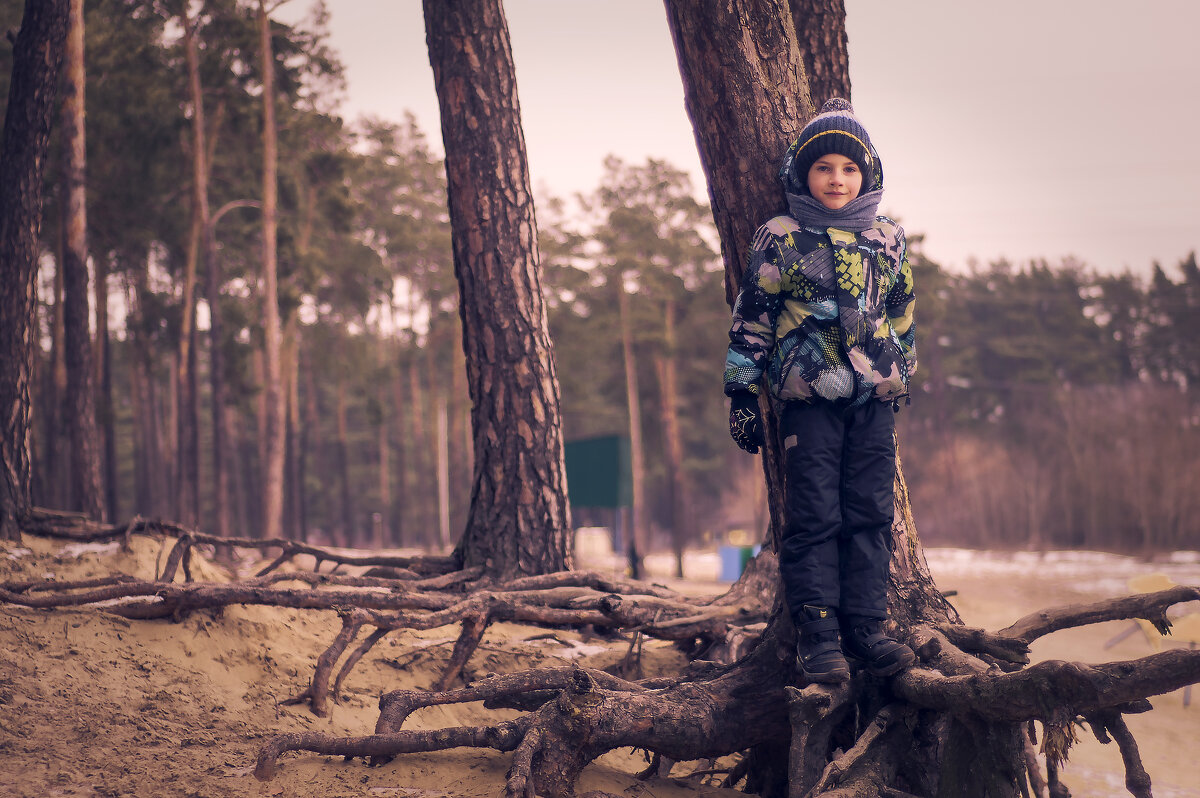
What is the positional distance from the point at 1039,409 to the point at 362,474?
40929mm

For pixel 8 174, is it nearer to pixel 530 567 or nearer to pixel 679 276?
pixel 530 567

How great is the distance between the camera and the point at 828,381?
2934 millimetres

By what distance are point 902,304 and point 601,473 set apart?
12.8 m

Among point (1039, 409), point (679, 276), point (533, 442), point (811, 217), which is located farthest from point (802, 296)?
point (1039, 409)

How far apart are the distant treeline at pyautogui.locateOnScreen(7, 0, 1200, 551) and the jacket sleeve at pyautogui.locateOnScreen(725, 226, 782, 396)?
44.4 ft

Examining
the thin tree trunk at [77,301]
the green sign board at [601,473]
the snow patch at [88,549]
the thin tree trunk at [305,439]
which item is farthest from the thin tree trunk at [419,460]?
the snow patch at [88,549]

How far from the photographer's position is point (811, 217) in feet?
9.96

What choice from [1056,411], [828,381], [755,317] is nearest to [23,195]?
[755,317]

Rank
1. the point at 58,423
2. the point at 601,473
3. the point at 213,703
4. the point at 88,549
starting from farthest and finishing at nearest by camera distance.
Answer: the point at 58,423, the point at 601,473, the point at 88,549, the point at 213,703

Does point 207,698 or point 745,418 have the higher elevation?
point 745,418

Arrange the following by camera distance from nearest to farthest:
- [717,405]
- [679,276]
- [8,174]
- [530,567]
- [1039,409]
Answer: [530,567] → [8,174] → [679,276] → [1039,409] → [717,405]

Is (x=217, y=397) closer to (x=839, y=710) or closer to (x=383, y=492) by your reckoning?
(x=839, y=710)

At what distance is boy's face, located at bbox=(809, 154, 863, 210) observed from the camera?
300cm

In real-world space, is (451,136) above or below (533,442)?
above
